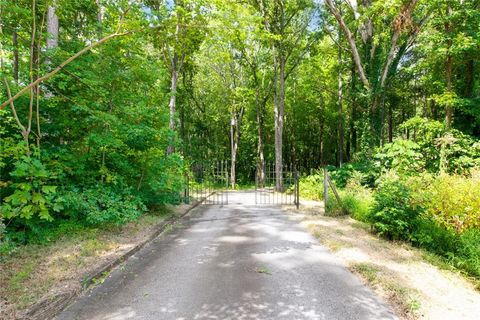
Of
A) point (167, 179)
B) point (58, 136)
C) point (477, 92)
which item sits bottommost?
point (167, 179)

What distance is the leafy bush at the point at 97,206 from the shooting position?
6.65 meters

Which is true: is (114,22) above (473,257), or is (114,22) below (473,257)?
above

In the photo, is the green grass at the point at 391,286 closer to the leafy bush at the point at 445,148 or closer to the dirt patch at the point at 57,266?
the dirt patch at the point at 57,266

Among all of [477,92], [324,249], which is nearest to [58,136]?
[324,249]

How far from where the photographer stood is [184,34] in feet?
22.0

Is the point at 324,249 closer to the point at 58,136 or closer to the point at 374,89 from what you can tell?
the point at 58,136

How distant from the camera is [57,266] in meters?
5.00

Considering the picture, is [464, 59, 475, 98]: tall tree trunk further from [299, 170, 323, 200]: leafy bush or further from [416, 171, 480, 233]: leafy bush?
[416, 171, 480, 233]: leafy bush

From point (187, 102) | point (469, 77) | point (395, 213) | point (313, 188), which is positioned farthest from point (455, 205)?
point (187, 102)

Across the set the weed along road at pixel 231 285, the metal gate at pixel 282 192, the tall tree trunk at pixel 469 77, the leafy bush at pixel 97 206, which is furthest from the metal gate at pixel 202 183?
the tall tree trunk at pixel 469 77

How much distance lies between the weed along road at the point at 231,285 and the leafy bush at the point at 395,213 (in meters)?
1.92

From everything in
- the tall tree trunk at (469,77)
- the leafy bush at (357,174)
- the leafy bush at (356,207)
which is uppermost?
the tall tree trunk at (469,77)

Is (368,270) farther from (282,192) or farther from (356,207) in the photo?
(282,192)

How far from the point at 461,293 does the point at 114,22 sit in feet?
35.3
